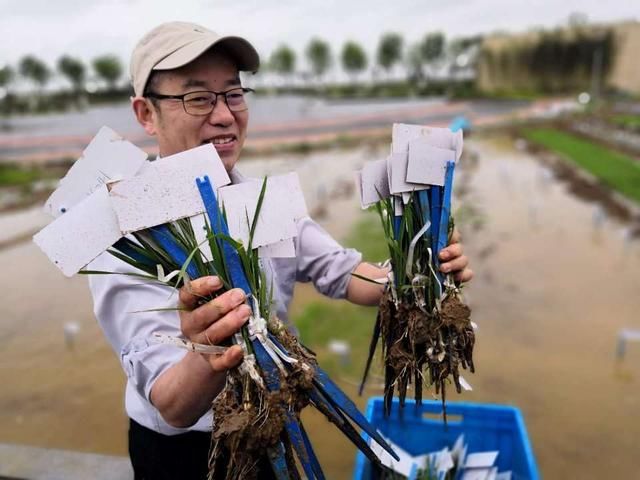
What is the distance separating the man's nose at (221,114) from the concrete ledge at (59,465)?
4.77ft

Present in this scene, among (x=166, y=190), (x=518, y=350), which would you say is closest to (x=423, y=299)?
(x=166, y=190)

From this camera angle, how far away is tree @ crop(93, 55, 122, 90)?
60.3m

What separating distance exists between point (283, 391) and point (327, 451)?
2.34 metres

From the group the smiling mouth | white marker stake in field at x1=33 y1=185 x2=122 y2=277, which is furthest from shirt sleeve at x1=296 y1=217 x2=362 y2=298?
white marker stake in field at x1=33 y1=185 x2=122 y2=277

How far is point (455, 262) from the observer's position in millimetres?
1303

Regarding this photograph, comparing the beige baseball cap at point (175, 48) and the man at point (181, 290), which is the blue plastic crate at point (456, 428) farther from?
the beige baseball cap at point (175, 48)

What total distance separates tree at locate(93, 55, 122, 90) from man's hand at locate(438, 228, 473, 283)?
222 ft

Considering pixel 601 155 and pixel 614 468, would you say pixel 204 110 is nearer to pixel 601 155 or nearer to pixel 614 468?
pixel 614 468

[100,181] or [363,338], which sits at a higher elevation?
[100,181]

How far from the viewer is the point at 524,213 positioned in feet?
26.1

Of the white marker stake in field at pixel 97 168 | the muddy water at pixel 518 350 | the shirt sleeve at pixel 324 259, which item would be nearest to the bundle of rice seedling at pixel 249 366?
the white marker stake in field at pixel 97 168

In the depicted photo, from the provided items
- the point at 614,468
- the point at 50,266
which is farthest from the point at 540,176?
the point at 50,266

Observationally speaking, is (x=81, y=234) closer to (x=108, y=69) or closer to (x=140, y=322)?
(x=140, y=322)

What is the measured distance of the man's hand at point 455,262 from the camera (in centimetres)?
130
